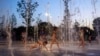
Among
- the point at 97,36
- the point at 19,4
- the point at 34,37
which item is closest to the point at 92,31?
the point at 97,36

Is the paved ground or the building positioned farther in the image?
the building

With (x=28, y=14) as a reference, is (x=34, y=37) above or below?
below

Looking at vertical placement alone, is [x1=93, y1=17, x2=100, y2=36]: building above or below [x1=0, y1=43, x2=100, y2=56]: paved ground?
above

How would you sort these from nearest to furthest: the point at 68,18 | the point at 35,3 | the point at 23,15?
1. the point at 68,18
2. the point at 23,15
3. the point at 35,3

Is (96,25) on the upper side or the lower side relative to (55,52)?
upper

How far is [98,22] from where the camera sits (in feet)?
134

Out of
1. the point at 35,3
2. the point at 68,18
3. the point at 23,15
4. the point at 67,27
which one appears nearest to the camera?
the point at 68,18

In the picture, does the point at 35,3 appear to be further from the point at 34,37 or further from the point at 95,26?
the point at 95,26

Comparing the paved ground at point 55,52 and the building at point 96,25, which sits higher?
the building at point 96,25

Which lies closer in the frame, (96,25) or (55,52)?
(55,52)

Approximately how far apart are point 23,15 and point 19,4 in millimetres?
3008

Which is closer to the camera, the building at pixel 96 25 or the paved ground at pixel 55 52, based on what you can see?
the paved ground at pixel 55 52

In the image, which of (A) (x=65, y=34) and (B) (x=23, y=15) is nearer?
(A) (x=65, y=34)

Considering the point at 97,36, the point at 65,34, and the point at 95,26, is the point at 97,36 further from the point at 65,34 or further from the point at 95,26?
the point at 65,34
